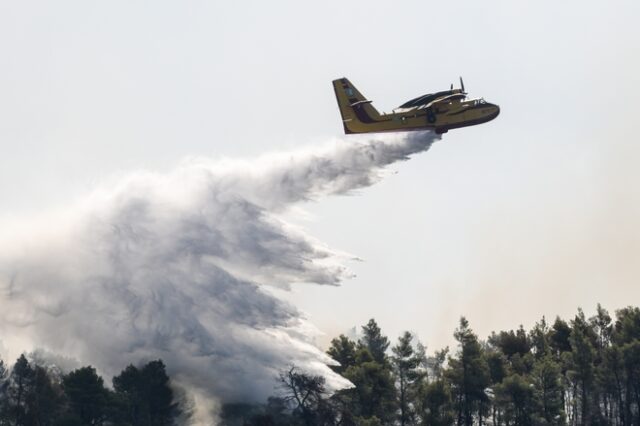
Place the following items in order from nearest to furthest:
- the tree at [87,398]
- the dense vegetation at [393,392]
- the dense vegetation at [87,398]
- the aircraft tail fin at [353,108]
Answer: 1. the tree at [87,398]
2. the dense vegetation at [87,398]
3. the dense vegetation at [393,392]
4. the aircraft tail fin at [353,108]

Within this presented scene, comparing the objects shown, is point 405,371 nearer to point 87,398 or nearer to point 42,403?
point 87,398

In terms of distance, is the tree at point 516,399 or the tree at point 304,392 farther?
the tree at point 516,399

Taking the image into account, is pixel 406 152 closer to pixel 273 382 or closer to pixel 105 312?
pixel 273 382

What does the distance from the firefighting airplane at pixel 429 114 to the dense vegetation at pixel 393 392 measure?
61.2ft

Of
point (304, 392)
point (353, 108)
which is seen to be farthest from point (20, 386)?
point (353, 108)

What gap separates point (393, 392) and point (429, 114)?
2234 cm

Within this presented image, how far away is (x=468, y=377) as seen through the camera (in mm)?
86188

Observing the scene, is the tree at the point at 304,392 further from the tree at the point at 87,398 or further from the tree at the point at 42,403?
the tree at the point at 42,403

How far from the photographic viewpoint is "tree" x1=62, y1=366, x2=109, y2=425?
7362cm

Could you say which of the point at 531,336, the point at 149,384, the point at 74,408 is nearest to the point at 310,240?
the point at 149,384

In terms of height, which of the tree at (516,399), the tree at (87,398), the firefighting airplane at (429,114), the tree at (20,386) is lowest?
the tree at (87,398)

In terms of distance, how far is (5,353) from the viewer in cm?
10150

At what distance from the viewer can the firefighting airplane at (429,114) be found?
80250 millimetres


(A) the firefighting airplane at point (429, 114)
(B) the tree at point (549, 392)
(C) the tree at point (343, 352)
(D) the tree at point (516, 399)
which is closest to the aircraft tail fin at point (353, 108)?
(A) the firefighting airplane at point (429, 114)
